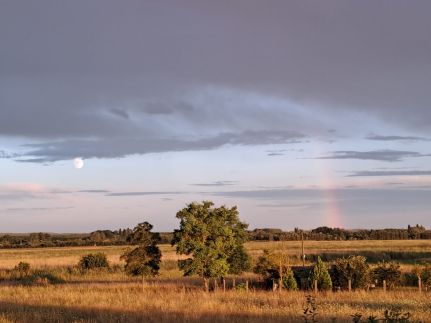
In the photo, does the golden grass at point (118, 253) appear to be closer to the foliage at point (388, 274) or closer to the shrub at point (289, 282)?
the foliage at point (388, 274)

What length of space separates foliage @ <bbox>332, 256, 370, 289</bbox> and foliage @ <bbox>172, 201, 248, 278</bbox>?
7428mm

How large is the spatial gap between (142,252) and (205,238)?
14.5 feet

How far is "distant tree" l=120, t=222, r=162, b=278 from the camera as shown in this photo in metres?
34.5

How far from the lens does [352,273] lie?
35531 mm

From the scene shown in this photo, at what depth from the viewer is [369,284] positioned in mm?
36031

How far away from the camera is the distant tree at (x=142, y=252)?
34531 millimetres

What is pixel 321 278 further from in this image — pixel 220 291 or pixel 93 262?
pixel 93 262

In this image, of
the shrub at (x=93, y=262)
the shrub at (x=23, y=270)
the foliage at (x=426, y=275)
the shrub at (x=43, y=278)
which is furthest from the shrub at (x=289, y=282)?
the shrub at (x=93, y=262)

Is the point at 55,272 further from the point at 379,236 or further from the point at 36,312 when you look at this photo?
the point at 379,236

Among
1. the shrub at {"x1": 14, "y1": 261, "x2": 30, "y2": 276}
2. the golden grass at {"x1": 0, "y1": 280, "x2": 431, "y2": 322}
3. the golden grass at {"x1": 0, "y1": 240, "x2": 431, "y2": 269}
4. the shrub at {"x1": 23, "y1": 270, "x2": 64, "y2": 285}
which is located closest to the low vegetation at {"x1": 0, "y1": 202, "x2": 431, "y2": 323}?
the golden grass at {"x1": 0, "y1": 280, "x2": 431, "y2": 322}

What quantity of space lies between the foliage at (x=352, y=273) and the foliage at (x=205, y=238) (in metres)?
7.43

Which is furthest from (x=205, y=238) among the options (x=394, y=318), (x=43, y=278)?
(x=394, y=318)

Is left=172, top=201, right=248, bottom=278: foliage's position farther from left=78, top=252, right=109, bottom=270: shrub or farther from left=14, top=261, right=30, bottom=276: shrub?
left=78, top=252, right=109, bottom=270: shrub

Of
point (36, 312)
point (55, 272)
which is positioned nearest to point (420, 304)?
point (36, 312)
